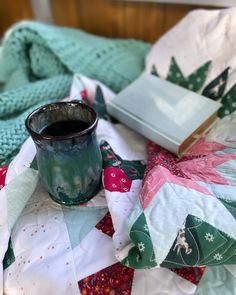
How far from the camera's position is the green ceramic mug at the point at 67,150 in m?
0.38

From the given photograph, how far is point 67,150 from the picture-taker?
38 centimetres

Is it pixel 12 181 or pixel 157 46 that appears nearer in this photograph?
pixel 12 181

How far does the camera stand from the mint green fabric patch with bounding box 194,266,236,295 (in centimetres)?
37

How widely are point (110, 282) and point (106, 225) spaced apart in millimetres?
76

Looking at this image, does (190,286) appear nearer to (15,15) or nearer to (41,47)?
(41,47)

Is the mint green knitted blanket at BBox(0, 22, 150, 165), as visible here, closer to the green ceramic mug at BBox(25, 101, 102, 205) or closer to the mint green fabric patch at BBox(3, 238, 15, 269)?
the green ceramic mug at BBox(25, 101, 102, 205)

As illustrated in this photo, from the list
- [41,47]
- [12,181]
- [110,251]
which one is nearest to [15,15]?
[41,47]

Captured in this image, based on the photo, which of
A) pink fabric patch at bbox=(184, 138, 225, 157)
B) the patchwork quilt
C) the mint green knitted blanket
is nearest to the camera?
the patchwork quilt

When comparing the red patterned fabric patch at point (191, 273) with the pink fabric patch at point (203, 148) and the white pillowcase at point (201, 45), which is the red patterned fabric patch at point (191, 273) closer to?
the pink fabric patch at point (203, 148)

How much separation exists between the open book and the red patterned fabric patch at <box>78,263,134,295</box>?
0.21m

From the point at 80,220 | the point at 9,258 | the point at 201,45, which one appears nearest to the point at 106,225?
the point at 80,220

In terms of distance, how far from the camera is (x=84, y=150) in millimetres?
399

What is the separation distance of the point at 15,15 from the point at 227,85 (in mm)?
889

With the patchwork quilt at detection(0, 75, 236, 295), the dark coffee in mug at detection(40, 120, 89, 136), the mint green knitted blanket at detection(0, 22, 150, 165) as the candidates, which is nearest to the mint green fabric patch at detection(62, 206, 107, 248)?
the patchwork quilt at detection(0, 75, 236, 295)
